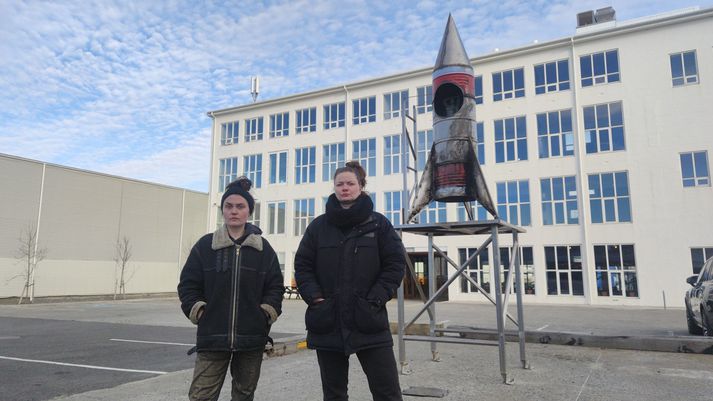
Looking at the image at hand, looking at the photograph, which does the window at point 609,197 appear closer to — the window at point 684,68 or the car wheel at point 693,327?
the window at point 684,68

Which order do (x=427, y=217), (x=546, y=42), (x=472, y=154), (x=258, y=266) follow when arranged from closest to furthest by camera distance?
1. (x=258, y=266)
2. (x=472, y=154)
3. (x=546, y=42)
4. (x=427, y=217)

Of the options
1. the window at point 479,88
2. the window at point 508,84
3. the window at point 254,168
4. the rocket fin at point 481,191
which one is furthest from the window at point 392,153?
the rocket fin at point 481,191

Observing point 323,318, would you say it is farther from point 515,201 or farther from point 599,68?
point 599,68

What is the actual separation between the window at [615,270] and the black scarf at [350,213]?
25676mm

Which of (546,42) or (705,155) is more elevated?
(546,42)

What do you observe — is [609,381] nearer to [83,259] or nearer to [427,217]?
[427,217]

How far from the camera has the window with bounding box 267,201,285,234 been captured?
36.8 metres

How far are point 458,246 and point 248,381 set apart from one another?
88.5 ft

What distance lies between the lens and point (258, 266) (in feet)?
12.4

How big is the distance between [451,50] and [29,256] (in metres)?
30.2

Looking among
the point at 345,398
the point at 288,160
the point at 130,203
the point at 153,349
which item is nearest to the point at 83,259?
the point at 130,203

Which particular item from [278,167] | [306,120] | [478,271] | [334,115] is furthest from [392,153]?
[278,167]

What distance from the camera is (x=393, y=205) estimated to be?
106ft

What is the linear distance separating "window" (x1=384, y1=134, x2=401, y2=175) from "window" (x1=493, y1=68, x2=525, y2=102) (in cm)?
683
